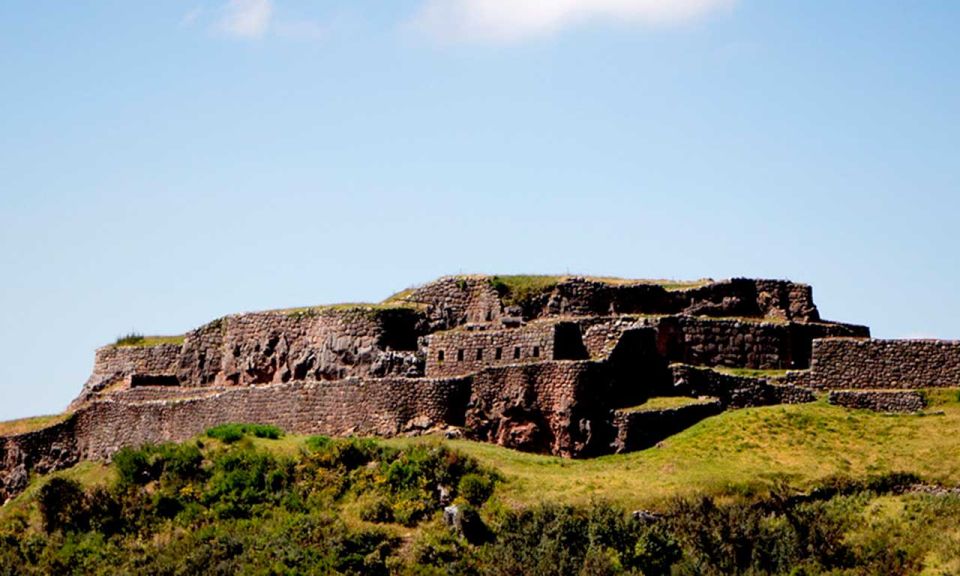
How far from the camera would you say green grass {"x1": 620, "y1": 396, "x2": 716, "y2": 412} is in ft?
210

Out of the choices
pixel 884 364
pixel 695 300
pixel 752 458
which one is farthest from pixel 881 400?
pixel 695 300

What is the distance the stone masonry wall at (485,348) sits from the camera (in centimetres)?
6650

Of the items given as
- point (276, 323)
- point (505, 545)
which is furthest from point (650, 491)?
point (276, 323)

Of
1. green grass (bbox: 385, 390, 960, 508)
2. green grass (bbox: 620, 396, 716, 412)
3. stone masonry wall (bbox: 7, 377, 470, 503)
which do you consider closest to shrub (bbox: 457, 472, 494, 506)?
green grass (bbox: 385, 390, 960, 508)

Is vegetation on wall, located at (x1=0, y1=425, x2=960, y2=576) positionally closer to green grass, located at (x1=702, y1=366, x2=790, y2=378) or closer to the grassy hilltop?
the grassy hilltop

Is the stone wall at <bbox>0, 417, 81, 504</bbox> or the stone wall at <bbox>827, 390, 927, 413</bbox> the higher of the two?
the stone wall at <bbox>827, 390, 927, 413</bbox>

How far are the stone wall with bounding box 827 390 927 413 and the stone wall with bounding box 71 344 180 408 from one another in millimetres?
26004

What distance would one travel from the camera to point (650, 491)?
59000 millimetres

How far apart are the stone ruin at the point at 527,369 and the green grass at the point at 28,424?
906 mm

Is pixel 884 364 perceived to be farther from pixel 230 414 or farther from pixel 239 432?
pixel 230 414

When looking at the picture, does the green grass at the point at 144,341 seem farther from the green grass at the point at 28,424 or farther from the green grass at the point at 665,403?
the green grass at the point at 665,403

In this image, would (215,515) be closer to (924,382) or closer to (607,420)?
(607,420)

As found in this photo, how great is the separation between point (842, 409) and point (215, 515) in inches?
703

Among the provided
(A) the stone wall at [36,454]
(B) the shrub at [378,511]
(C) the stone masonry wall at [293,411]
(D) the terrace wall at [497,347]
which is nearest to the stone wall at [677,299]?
(D) the terrace wall at [497,347]
